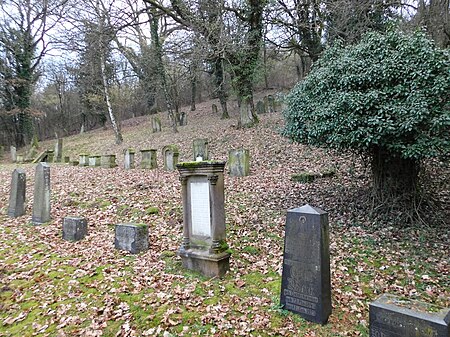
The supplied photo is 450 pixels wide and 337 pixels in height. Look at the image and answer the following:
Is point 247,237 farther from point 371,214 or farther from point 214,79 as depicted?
point 214,79

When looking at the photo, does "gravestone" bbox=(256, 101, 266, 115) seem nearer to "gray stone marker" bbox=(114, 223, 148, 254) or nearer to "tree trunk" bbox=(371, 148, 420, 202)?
"tree trunk" bbox=(371, 148, 420, 202)

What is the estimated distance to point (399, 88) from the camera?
18.0 feet

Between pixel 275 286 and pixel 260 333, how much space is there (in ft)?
3.49

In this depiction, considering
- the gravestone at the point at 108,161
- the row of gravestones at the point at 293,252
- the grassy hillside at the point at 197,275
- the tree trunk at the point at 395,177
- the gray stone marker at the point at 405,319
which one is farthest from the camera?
the gravestone at the point at 108,161

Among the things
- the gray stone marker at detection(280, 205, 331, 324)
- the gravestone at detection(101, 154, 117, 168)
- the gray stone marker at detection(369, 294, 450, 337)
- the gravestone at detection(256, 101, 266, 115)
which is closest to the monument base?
the gray stone marker at detection(280, 205, 331, 324)

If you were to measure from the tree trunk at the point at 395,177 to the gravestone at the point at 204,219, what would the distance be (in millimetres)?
3544

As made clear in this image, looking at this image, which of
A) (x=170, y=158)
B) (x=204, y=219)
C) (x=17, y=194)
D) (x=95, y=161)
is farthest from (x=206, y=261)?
(x=95, y=161)

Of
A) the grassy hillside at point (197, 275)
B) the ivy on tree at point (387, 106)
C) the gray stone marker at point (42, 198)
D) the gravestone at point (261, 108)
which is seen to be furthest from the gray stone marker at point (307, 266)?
the gravestone at point (261, 108)

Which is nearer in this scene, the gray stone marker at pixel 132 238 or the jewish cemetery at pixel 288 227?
the jewish cemetery at pixel 288 227

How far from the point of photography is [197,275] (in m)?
5.04

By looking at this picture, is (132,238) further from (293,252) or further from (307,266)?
(307,266)

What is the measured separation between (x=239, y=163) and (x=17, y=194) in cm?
625

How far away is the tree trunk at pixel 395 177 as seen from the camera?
6.54 metres

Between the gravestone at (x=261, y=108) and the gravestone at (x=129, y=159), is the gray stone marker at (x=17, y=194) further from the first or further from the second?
the gravestone at (x=261, y=108)
